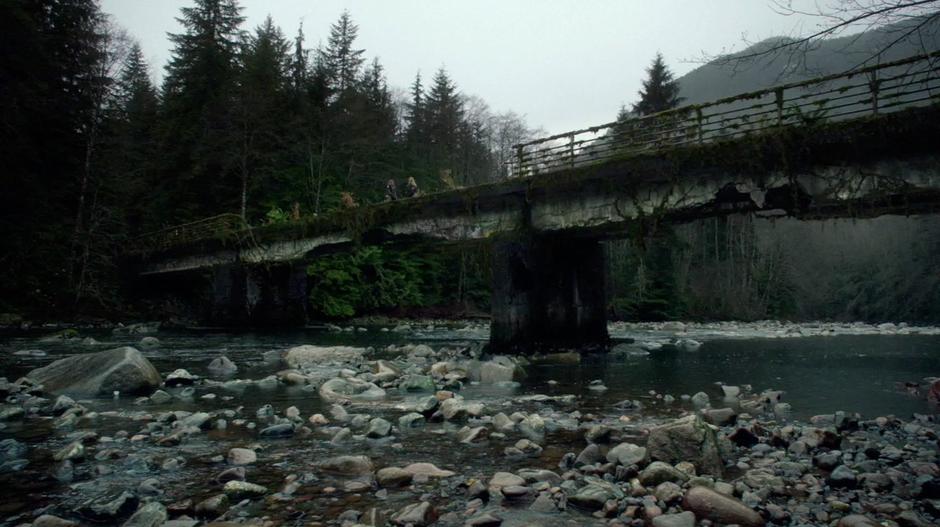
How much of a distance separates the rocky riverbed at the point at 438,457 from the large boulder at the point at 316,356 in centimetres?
327

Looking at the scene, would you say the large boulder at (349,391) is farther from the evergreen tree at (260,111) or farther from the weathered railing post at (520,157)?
the evergreen tree at (260,111)

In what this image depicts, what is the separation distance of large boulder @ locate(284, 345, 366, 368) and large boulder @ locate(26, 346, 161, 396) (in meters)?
Answer: 3.46

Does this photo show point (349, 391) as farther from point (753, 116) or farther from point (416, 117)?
point (416, 117)

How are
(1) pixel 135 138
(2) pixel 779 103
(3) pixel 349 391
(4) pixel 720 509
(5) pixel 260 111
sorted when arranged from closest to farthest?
(4) pixel 720 509 → (3) pixel 349 391 → (2) pixel 779 103 → (5) pixel 260 111 → (1) pixel 135 138

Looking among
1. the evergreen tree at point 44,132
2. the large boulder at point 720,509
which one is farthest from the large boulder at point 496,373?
the evergreen tree at point 44,132

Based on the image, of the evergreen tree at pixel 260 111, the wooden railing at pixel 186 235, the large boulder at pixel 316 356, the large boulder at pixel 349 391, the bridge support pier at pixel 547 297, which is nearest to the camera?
the large boulder at pixel 349 391

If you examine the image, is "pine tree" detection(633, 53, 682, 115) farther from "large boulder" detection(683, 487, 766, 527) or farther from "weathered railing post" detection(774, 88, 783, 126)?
"large boulder" detection(683, 487, 766, 527)

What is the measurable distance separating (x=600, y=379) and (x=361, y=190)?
102 ft

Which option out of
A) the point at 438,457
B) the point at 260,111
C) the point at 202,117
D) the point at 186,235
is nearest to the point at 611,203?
the point at 438,457

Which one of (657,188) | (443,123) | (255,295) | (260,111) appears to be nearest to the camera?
(657,188)

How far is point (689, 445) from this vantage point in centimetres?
412

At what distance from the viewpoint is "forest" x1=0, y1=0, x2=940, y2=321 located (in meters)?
23.3

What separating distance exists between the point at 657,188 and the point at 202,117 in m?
30.8

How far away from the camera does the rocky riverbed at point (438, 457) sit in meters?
3.16
